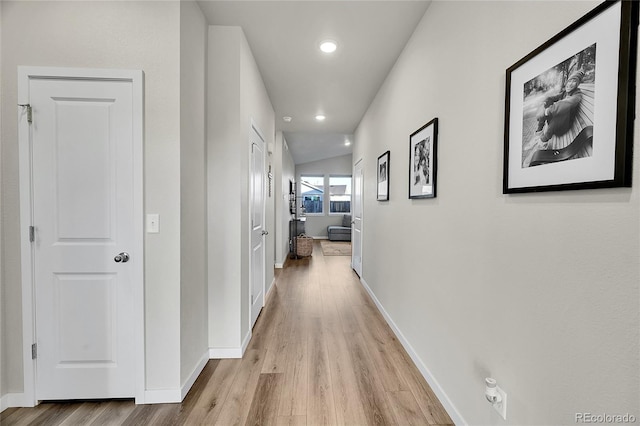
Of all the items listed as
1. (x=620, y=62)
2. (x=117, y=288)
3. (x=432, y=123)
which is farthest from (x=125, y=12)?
(x=620, y=62)

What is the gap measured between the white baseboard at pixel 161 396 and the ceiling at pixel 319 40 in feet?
8.87

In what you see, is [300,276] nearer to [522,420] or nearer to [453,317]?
[453,317]

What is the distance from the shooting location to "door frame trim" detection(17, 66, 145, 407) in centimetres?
171

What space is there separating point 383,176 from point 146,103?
2.42 m

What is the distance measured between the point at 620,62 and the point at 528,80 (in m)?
0.34

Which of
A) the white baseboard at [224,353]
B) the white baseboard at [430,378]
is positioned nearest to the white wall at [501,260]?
the white baseboard at [430,378]

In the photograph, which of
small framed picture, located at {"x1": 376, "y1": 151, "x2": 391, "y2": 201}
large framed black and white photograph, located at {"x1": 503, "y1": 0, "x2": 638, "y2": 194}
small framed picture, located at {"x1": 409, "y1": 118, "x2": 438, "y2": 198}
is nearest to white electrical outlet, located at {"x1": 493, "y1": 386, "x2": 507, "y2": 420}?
large framed black and white photograph, located at {"x1": 503, "y1": 0, "x2": 638, "y2": 194}

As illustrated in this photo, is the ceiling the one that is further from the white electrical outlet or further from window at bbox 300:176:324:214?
window at bbox 300:176:324:214

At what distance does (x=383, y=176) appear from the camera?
10.8 feet

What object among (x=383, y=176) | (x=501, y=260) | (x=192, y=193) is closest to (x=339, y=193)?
(x=383, y=176)

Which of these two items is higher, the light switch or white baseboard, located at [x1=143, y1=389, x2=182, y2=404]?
the light switch

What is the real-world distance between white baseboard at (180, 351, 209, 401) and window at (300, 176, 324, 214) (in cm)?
836

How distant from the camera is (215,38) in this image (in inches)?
89.9

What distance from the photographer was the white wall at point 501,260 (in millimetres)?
793
